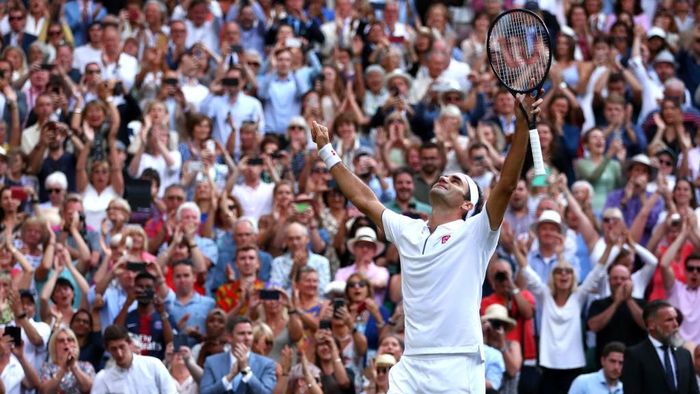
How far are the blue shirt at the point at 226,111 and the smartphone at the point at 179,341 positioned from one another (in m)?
4.91

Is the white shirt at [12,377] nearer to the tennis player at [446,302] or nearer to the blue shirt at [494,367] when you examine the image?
the blue shirt at [494,367]

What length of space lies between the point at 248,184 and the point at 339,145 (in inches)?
48.5

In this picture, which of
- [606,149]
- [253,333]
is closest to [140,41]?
[606,149]

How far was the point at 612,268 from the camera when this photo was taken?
1485 cm

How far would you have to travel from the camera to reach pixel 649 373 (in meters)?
13.4

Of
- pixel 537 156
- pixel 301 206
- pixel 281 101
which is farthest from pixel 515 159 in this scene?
pixel 281 101

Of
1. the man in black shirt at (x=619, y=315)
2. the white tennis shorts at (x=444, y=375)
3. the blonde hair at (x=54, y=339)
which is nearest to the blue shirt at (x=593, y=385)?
the man in black shirt at (x=619, y=315)

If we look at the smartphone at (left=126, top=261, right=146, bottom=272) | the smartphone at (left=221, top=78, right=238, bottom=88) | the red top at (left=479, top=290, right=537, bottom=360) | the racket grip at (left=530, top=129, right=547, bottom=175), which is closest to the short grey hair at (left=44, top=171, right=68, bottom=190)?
the smartphone at (left=126, top=261, right=146, bottom=272)

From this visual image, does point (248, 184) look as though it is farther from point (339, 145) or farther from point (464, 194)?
point (464, 194)

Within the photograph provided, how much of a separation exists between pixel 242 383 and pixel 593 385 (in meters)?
2.91

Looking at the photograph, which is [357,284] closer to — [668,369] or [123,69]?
[668,369]

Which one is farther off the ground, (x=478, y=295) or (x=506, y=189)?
(x=506, y=189)

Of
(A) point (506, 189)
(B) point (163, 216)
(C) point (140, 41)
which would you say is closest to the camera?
(A) point (506, 189)

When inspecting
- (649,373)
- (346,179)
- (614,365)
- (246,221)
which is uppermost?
(346,179)
